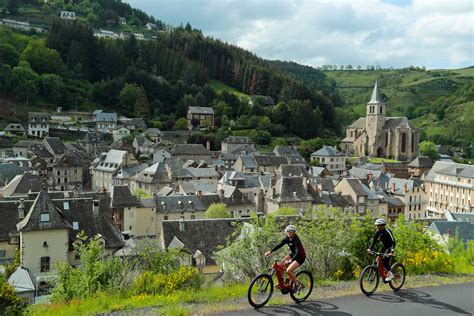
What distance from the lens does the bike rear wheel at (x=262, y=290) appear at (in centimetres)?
1106

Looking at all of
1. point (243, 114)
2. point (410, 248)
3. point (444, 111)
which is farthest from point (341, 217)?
point (444, 111)

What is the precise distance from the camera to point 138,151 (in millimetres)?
86188

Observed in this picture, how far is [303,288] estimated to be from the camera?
11.6 metres

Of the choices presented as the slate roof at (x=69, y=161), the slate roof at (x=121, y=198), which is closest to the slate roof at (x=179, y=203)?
the slate roof at (x=121, y=198)

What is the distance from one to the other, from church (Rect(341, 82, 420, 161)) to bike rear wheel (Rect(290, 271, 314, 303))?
4151 inches

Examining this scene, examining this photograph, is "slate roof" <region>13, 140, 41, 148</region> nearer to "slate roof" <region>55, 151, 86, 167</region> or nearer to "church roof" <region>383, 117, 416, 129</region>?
"slate roof" <region>55, 151, 86, 167</region>

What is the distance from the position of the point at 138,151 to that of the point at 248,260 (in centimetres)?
7404

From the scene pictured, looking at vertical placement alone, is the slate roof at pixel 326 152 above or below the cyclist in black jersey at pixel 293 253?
above

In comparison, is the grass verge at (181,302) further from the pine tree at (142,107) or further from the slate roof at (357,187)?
the pine tree at (142,107)

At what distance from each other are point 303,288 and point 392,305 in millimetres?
2238

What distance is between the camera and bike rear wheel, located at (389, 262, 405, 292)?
12680mm

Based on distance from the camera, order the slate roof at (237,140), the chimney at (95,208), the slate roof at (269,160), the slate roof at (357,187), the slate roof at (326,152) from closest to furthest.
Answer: the chimney at (95,208)
the slate roof at (357,187)
the slate roof at (269,160)
the slate roof at (326,152)
the slate roof at (237,140)

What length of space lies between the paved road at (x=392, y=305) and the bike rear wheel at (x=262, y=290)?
0.62ft

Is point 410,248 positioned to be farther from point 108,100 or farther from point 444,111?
point 444,111
